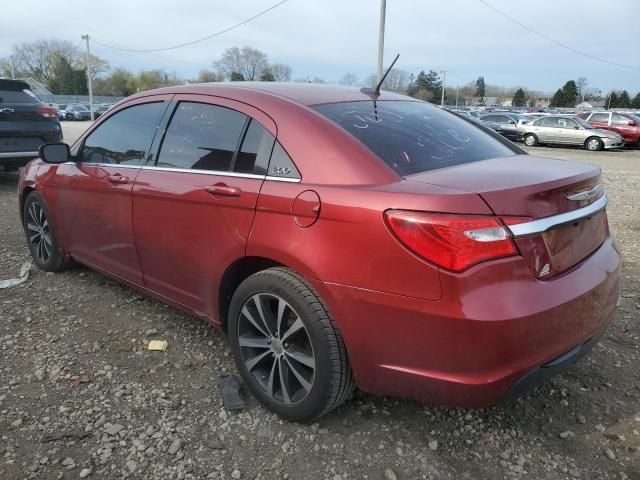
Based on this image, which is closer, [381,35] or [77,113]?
[381,35]

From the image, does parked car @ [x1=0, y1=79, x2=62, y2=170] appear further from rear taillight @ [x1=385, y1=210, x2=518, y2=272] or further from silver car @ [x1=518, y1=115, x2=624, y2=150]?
silver car @ [x1=518, y1=115, x2=624, y2=150]

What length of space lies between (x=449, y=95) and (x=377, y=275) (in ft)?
345

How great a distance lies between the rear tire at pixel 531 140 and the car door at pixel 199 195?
926 inches

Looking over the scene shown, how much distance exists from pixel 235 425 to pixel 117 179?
180 cm

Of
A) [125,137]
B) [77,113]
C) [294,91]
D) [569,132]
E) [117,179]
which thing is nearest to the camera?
[294,91]

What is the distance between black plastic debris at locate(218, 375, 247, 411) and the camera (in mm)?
2725

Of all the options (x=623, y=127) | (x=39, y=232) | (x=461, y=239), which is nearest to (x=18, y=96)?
(x=39, y=232)

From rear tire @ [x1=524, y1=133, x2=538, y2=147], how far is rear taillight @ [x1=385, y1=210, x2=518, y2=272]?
2413cm

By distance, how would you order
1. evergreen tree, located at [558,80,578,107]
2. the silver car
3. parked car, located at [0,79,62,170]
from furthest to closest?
evergreen tree, located at [558,80,578,107] < the silver car < parked car, located at [0,79,62,170]

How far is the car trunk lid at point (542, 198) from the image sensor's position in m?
2.04

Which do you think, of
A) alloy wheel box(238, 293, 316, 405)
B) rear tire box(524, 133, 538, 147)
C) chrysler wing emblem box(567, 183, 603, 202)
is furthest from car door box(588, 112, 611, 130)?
alloy wheel box(238, 293, 316, 405)

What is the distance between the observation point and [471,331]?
6.44 ft

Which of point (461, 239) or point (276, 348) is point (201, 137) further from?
point (461, 239)

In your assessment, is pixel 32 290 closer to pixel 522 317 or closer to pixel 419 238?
pixel 419 238
